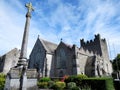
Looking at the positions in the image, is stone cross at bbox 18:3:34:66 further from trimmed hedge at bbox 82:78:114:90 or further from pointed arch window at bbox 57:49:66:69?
pointed arch window at bbox 57:49:66:69

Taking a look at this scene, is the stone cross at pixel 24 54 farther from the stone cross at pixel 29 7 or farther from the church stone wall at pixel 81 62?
the church stone wall at pixel 81 62

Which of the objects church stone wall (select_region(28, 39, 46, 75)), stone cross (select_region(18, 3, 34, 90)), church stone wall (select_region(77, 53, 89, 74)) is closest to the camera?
stone cross (select_region(18, 3, 34, 90))

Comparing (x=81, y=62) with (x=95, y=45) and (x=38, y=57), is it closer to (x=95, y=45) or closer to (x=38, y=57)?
(x=38, y=57)

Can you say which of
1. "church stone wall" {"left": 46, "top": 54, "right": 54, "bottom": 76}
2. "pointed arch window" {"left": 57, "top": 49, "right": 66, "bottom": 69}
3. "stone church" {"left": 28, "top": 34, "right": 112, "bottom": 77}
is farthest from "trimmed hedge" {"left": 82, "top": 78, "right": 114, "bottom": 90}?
"church stone wall" {"left": 46, "top": 54, "right": 54, "bottom": 76}

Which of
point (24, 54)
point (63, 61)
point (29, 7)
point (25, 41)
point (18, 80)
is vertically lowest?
point (18, 80)

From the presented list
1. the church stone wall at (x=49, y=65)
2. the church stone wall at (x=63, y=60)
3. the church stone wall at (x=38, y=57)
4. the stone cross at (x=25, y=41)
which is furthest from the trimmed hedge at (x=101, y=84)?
the church stone wall at (x=38, y=57)

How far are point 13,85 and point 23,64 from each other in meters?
2.10

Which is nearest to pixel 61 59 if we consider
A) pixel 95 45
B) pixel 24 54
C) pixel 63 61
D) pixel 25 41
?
pixel 63 61

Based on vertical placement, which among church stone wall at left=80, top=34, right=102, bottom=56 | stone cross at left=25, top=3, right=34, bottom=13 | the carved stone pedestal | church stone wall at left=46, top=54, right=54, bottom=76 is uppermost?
church stone wall at left=80, top=34, right=102, bottom=56

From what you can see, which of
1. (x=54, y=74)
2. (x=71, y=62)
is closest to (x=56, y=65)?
(x=54, y=74)

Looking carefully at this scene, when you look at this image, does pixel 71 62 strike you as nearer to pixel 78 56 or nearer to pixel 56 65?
pixel 78 56

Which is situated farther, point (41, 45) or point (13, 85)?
point (41, 45)

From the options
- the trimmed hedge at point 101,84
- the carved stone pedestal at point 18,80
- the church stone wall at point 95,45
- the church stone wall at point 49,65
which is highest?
the church stone wall at point 95,45

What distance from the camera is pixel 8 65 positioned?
44531 mm
